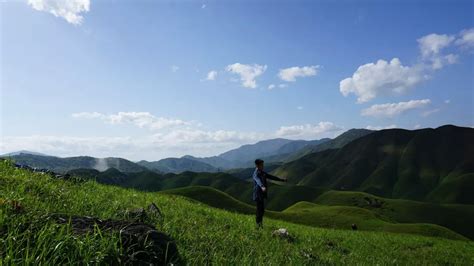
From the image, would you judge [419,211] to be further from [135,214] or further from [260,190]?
[135,214]

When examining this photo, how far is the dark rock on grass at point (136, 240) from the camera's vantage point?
6611 millimetres

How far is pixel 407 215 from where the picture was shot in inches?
6078

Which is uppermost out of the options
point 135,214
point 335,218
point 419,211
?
point 135,214

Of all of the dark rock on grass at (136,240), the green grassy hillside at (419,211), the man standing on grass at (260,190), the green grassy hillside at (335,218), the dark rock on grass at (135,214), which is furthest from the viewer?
the green grassy hillside at (419,211)

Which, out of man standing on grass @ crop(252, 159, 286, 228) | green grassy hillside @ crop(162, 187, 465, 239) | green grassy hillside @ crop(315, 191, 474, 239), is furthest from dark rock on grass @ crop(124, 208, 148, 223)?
green grassy hillside @ crop(315, 191, 474, 239)

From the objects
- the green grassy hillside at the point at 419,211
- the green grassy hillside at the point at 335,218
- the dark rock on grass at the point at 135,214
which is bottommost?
the green grassy hillside at the point at 419,211

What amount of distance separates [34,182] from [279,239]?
370 inches

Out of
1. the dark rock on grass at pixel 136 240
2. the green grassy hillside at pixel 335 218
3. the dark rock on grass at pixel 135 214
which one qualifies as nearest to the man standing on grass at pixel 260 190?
the dark rock on grass at pixel 135 214

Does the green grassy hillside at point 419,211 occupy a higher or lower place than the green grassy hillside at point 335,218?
lower

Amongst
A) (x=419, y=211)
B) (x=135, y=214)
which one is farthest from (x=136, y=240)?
(x=419, y=211)

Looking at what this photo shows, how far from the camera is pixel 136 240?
6.86 meters

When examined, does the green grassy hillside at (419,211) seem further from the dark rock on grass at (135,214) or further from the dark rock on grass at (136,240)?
the dark rock on grass at (136,240)

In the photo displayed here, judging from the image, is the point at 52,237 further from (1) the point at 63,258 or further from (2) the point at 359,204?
(2) the point at 359,204

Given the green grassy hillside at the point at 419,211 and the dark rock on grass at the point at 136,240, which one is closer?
the dark rock on grass at the point at 136,240
